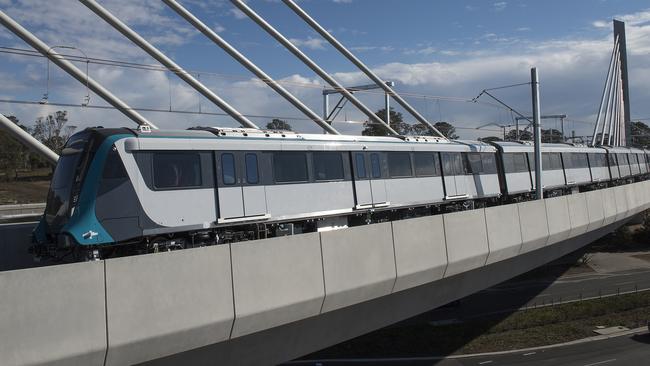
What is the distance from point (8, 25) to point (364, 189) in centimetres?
1190

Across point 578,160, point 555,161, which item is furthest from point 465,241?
point 578,160

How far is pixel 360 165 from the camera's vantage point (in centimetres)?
1605

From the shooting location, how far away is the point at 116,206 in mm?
10453

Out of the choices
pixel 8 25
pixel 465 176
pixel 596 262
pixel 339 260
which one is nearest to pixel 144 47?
pixel 8 25

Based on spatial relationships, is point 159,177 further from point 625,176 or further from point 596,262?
point 596,262

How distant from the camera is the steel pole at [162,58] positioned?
1923cm

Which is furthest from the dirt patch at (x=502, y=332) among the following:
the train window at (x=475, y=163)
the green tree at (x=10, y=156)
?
the green tree at (x=10, y=156)

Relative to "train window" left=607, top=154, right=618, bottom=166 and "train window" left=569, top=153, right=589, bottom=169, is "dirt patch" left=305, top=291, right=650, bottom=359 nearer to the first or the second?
"train window" left=569, top=153, right=589, bottom=169

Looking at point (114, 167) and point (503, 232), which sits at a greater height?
point (114, 167)

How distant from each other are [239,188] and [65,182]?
3.70 m

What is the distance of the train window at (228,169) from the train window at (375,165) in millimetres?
5226

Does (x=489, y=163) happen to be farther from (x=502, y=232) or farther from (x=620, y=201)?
(x=502, y=232)

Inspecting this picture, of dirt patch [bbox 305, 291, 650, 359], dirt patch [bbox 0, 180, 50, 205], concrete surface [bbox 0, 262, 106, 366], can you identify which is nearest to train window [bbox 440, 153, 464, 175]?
dirt patch [bbox 305, 291, 650, 359]

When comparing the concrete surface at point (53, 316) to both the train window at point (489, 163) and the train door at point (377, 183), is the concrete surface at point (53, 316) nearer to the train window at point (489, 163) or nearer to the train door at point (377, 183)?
the train door at point (377, 183)
